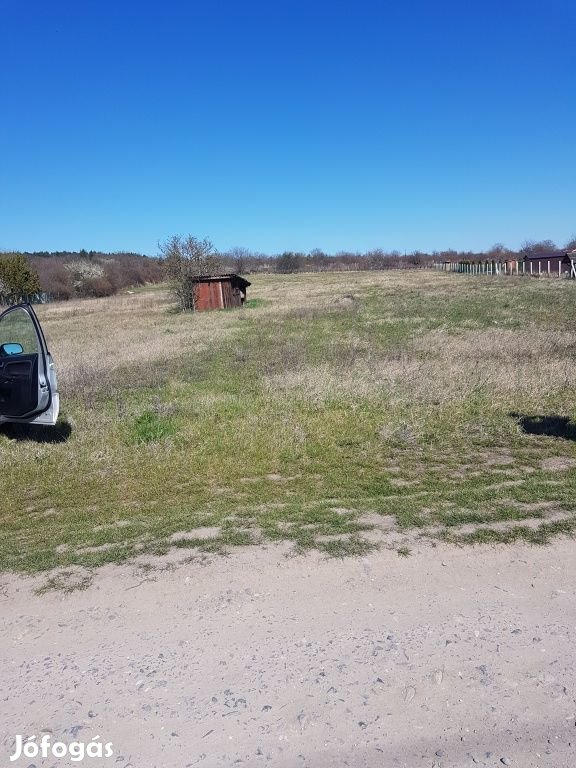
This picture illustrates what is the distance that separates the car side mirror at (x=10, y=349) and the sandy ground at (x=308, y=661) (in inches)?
145

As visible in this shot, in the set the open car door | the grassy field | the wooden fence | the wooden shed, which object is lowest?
the grassy field

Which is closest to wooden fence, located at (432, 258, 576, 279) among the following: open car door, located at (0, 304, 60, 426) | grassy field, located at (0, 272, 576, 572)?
grassy field, located at (0, 272, 576, 572)

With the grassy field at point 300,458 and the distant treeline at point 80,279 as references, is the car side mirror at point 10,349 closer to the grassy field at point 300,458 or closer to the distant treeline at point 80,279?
the grassy field at point 300,458

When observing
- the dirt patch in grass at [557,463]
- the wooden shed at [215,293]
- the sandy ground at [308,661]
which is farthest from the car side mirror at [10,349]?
the wooden shed at [215,293]

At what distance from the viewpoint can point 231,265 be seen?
395ft

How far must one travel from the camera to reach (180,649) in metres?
3.12

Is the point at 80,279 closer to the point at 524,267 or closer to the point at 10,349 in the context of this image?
the point at 524,267

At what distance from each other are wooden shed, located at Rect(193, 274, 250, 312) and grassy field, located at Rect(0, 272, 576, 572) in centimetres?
2806

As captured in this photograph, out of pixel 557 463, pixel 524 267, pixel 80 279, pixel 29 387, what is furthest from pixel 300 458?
pixel 80 279

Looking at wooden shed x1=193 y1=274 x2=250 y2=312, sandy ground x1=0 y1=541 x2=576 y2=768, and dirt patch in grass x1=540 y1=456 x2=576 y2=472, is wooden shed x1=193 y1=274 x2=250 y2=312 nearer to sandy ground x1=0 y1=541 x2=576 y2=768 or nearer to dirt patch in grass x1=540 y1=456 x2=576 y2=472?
dirt patch in grass x1=540 y1=456 x2=576 y2=472

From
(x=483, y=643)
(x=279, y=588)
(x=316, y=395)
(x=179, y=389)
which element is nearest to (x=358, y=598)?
(x=279, y=588)

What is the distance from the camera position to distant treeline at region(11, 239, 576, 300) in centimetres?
8462

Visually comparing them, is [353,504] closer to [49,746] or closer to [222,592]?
[222,592]

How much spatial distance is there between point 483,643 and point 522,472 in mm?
3031
